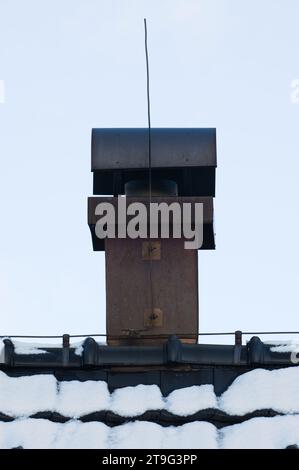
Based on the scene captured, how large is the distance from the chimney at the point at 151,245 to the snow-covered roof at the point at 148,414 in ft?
3.16

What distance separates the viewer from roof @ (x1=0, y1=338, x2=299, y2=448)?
8836mm

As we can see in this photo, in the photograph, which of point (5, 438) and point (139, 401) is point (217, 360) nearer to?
point (139, 401)

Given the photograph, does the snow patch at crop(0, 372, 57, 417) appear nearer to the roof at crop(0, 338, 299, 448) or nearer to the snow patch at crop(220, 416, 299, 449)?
the roof at crop(0, 338, 299, 448)

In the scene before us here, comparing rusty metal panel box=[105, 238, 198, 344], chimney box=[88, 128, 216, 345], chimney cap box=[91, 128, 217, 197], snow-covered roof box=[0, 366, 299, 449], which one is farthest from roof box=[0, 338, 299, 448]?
chimney cap box=[91, 128, 217, 197]

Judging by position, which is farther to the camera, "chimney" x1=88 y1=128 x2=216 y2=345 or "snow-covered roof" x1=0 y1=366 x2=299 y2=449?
"chimney" x1=88 y1=128 x2=216 y2=345

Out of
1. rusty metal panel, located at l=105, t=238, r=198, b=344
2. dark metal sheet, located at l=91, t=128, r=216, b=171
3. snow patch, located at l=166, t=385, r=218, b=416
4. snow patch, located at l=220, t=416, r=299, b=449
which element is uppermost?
dark metal sheet, located at l=91, t=128, r=216, b=171

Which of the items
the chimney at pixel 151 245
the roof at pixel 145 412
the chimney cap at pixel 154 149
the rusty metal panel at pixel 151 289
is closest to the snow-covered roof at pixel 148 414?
the roof at pixel 145 412

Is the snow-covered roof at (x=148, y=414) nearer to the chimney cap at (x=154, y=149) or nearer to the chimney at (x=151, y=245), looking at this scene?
the chimney at (x=151, y=245)

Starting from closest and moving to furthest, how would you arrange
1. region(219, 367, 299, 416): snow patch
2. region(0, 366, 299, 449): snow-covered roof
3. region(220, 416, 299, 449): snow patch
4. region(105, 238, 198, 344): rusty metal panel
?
region(220, 416, 299, 449): snow patch → region(0, 366, 299, 449): snow-covered roof → region(219, 367, 299, 416): snow patch → region(105, 238, 198, 344): rusty metal panel

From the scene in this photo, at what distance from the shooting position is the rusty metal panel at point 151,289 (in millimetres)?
10969

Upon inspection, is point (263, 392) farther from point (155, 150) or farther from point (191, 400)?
point (155, 150)

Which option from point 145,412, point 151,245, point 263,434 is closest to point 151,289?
point 151,245

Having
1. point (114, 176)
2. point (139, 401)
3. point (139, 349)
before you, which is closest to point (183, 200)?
point (114, 176)
